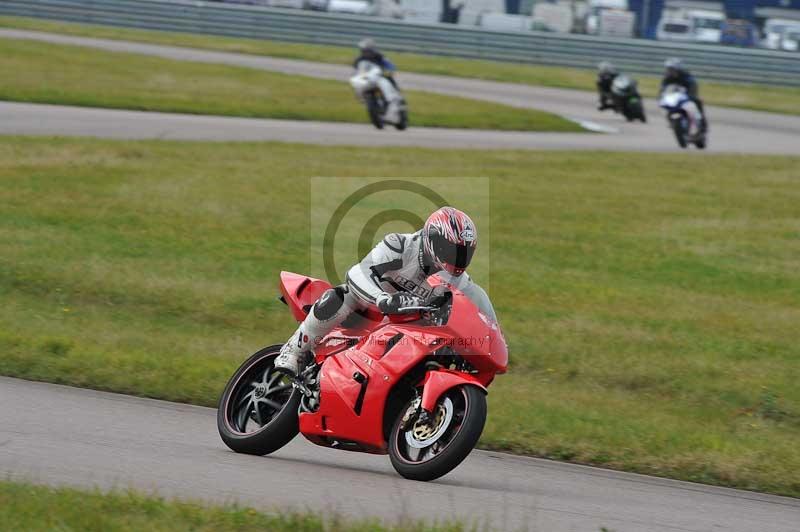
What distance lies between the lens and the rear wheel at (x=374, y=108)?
26359mm

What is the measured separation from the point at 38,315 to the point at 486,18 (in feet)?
128

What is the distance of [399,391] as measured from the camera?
6.88 meters

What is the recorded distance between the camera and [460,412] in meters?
6.47

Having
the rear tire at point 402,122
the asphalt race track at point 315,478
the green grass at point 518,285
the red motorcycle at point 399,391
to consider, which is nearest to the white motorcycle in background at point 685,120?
the green grass at point 518,285

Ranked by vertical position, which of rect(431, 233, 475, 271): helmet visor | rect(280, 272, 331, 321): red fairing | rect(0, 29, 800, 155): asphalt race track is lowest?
rect(0, 29, 800, 155): asphalt race track

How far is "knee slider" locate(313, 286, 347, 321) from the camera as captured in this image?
7223 millimetres

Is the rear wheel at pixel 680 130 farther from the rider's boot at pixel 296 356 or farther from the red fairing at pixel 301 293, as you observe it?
the rider's boot at pixel 296 356

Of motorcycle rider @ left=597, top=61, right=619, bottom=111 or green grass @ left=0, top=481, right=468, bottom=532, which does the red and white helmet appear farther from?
motorcycle rider @ left=597, top=61, right=619, bottom=111

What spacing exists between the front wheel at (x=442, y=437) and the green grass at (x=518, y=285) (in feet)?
4.83

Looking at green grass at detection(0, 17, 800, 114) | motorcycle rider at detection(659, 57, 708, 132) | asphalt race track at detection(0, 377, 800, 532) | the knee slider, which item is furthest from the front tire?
green grass at detection(0, 17, 800, 114)

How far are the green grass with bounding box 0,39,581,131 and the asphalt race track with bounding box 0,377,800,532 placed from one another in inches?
756

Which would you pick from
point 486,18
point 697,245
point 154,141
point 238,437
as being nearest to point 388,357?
point 238,437

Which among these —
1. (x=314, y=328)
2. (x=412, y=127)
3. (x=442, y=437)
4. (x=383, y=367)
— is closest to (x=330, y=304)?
(x=314, y=328)

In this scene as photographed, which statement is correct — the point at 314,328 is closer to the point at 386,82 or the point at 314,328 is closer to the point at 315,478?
the point at 315,478
